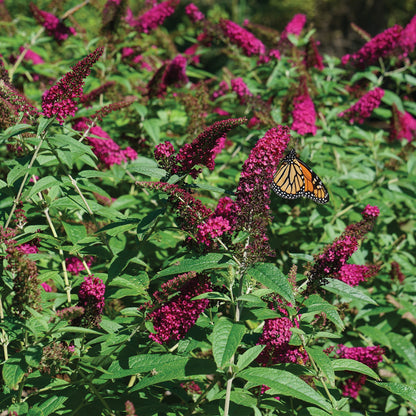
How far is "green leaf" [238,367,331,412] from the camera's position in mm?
1773

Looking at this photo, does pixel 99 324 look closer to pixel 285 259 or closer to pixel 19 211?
pixel 19 211

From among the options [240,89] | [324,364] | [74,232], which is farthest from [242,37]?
[324,364]

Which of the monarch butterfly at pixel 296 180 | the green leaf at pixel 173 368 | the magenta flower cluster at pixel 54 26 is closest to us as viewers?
the green leaf at pixel 173 368

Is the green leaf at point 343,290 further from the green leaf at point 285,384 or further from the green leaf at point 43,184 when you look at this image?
the green leaf at point 43,184

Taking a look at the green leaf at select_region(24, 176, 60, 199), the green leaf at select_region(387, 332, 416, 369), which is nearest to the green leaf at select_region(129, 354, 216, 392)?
the green leaf at select_region(24, 176, 60, 199)

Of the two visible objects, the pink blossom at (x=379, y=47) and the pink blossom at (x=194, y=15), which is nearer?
the pink blossom at (x=379, y=47)

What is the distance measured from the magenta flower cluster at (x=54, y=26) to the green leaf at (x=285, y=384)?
4162mm

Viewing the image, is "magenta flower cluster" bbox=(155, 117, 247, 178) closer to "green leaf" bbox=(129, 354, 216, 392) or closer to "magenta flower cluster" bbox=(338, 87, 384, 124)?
"green leaf" bbox=(129, 354, 216, 392)

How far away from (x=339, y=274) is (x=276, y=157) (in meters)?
0.72

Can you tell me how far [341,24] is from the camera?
1888 centimetres

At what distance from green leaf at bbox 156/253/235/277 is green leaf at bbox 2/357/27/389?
25.0 inches

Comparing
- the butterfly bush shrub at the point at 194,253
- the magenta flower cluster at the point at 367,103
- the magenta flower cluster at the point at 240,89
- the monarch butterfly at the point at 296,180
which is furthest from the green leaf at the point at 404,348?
the magenta flower cluster at the point at 240,89

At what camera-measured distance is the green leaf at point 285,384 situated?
1773 millimetres

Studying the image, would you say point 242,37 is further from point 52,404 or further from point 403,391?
point 52,404
